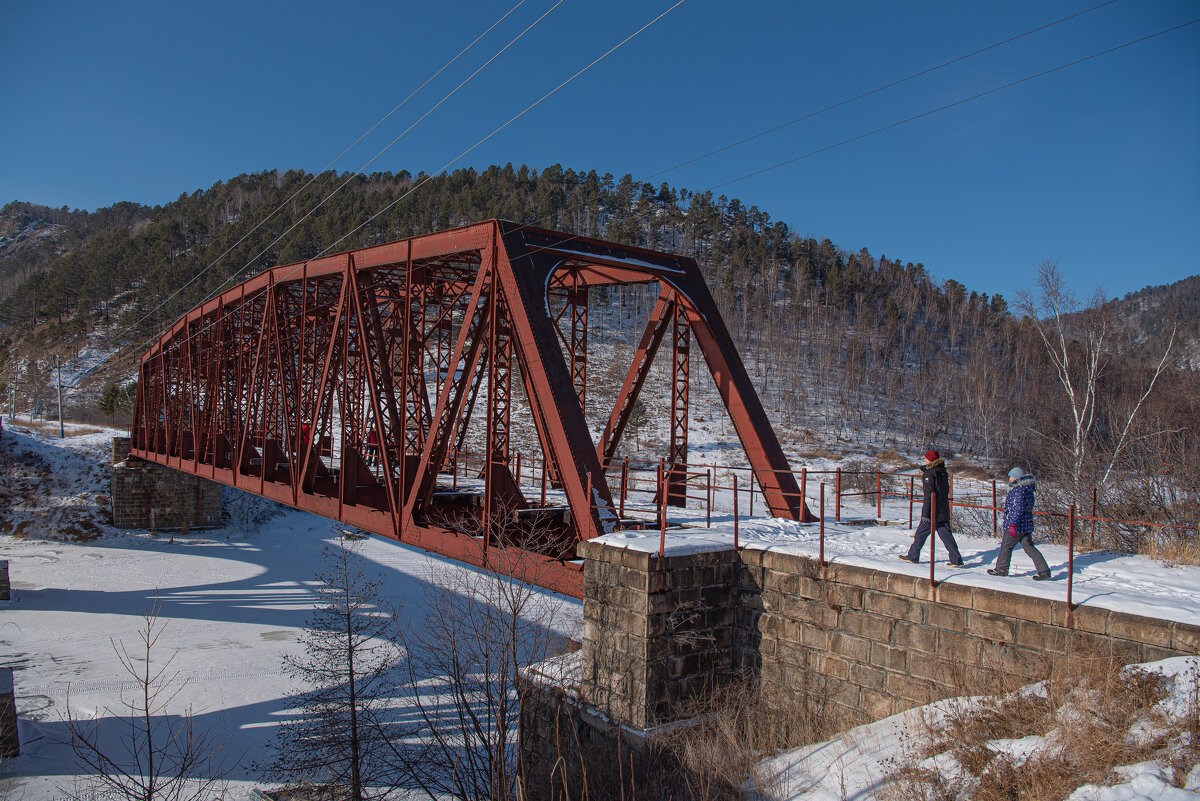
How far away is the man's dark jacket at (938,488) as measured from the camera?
8.21 m

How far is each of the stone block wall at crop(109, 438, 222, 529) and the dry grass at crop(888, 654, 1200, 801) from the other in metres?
39.9

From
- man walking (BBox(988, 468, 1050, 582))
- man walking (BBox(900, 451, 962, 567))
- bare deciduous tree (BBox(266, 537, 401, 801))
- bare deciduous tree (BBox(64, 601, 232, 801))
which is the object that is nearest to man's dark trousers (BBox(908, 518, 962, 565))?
man walking (BBox(900, 451, 962, 567))

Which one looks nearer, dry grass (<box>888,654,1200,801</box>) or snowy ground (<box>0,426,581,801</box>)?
dry grass (<box>888,654,1200,801</box>)

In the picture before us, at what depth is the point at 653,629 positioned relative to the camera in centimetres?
841

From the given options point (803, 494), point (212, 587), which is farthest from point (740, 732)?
point (212, 587)

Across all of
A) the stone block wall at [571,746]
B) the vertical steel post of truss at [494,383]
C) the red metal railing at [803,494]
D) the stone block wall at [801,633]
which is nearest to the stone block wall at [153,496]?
the red metal railing at [803,494]

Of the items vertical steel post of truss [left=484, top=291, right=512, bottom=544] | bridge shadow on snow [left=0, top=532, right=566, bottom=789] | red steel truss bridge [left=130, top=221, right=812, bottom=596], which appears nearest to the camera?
red steel truss bridge [left=130, top=221, right=812, bottom=596]

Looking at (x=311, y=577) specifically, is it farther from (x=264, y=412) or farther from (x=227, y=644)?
(x=264, y=412)

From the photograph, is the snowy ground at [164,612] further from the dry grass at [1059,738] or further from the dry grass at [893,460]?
the dry grass at [893,460]

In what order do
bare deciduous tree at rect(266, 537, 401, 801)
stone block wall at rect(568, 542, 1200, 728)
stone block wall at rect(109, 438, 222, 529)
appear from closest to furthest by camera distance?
1. stone block wall at rect(568, 542, 1200, 728)
2. bare deciduous tree at rect(266, 537, 401, 801)
3. stone block wall at rect(109, 438, 222, 529)

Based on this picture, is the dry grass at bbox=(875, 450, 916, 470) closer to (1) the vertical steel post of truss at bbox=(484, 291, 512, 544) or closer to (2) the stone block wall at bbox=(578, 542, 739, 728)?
(1) the vertical steel post of truss at bbox=(484, 291, 512, 544)

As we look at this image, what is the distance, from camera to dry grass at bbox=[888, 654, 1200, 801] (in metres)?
5.24

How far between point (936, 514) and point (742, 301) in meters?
79.8

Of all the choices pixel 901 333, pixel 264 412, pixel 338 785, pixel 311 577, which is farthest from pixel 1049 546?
pixel 901 333
